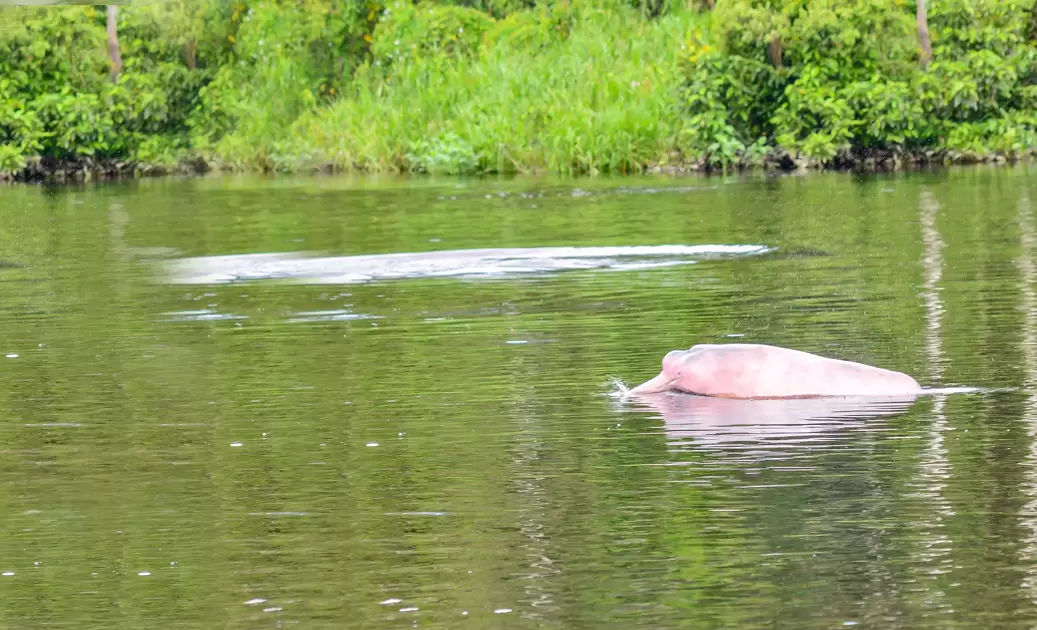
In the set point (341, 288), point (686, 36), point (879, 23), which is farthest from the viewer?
point (686, 36)

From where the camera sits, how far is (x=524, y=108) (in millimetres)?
35969

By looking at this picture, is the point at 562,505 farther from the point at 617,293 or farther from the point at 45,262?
the point at 45,262

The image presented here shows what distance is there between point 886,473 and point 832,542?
1135 mm

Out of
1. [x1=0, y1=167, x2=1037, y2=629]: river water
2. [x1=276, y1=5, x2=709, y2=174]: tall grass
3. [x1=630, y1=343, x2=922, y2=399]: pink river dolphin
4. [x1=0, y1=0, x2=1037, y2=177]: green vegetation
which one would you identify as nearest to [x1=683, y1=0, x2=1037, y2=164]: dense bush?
[x1=0, y1=0, x2=1037, y2=177]: green vegetation

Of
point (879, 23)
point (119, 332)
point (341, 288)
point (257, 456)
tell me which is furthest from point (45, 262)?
point (879, 23)

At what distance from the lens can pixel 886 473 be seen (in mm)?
7262

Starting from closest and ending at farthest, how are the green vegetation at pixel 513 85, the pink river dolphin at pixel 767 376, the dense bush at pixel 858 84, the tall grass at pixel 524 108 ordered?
the pink river dolphin at pixel 767 376 < the dense bush at pixel 858 84 < the green vegetation at pixel 513 85 < the tall grass at pixel 524 108

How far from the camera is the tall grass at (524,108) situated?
114ft

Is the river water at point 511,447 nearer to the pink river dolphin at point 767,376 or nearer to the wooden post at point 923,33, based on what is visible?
the pink river dolphin at point 767,376

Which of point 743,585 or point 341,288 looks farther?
point 341,288

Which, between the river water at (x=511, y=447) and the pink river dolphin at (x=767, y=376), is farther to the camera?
the pink river dolphin at (x=767, y=376)

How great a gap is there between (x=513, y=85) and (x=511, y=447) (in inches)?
1149

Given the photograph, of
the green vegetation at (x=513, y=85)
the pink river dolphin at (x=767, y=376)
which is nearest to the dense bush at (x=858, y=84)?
the green vegetation at (x=513, y=85)

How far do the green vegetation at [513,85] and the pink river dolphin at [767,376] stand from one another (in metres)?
24.3
